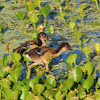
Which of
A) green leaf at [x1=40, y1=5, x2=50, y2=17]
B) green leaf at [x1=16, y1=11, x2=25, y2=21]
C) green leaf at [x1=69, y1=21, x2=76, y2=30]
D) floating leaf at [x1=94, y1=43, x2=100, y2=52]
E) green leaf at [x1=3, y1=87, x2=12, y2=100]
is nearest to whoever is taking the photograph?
green leaf at [x1=3, y1=87, x2=12, y2=100]

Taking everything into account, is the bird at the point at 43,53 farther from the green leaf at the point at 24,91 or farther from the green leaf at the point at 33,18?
the green leaf at the point at 33,18

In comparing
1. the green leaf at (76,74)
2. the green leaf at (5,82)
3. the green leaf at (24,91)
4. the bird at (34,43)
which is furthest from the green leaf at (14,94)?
the bird at (34,43)

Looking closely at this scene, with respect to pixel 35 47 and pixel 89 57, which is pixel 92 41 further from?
pixel 35 47

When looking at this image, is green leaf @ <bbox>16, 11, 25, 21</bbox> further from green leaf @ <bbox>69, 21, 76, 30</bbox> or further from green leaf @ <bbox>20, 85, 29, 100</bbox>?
green leaf @ <bbox>20, 85, 29, 100</bbox>

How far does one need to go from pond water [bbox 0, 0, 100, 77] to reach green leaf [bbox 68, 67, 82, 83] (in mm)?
930

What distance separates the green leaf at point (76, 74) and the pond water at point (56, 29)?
0.93 m

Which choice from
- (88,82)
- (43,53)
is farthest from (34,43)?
(88,82)

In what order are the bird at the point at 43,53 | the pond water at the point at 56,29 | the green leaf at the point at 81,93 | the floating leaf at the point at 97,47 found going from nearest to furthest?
the green leaf at the point at 81,93 < the bird at the point at 43,53 < the floating leaf at the point at 97,47 < the pond water at the point at 56,29

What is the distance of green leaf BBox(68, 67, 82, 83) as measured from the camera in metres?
4.87

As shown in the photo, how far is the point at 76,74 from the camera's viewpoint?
191 inches

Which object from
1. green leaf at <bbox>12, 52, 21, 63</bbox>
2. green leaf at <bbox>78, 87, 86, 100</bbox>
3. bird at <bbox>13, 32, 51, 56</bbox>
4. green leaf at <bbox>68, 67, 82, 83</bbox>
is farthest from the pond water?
green leaf at <bbox>78, 87, 86, 100</bbox>

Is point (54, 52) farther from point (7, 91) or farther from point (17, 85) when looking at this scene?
point (7, 91)

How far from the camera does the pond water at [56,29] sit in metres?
6.74

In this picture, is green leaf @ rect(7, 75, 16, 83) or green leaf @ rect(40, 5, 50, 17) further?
green leaf @ rect(40, 5, 50, 17)
